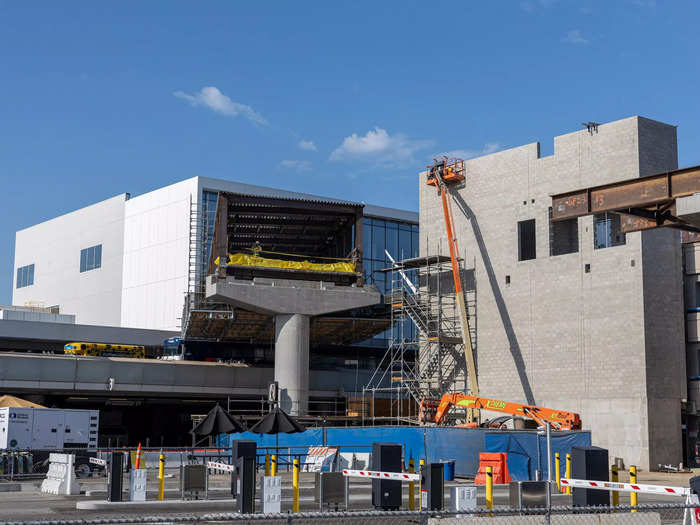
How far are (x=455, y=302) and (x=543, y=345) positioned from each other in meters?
7.47

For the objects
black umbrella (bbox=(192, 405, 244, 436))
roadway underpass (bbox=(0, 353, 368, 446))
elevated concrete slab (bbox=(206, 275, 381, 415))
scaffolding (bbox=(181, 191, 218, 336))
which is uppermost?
A: scaffolding (bbox=(181, 191, 218, 336))

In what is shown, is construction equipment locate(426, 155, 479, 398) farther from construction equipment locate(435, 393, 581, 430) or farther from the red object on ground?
the red object on ground

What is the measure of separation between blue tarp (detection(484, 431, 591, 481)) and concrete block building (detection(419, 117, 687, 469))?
11224mm

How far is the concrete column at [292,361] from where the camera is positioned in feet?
183

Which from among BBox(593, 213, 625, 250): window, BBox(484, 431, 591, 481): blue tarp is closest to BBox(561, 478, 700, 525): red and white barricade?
BBox(484, 431, 591, 481): blue tarp

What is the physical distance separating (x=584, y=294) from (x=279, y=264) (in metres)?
18.9

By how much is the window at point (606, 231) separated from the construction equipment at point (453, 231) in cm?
878

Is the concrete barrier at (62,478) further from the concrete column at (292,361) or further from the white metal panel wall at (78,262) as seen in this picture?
the white metal panel wall at (78,262)

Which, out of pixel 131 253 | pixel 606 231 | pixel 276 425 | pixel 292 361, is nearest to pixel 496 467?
pixel 276 425

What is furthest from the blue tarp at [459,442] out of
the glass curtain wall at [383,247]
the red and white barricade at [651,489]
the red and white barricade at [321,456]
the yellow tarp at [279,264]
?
the glass curtain wall at [383,247]

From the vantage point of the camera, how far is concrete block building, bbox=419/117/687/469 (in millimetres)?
46438

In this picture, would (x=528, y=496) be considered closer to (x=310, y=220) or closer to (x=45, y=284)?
(x=310, y=220)

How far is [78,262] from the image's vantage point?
304 feet

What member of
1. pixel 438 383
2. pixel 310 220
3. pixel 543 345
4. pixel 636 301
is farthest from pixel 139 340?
pixel 636 301
